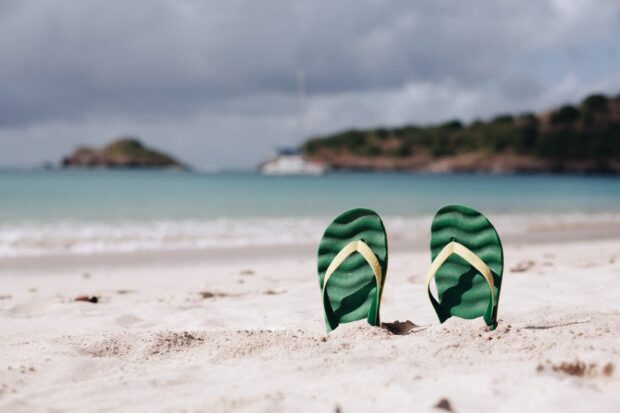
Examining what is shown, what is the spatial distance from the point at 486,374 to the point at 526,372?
0.49 ft

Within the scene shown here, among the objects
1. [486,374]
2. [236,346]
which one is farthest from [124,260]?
[486,374]

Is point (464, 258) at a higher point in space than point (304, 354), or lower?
higher

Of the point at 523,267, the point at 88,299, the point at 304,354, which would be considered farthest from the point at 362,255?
the point at 523,267

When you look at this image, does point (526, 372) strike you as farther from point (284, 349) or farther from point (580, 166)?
point (580, 166)

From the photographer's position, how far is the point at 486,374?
2223 mm

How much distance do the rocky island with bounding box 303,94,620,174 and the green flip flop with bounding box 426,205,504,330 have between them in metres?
65.4

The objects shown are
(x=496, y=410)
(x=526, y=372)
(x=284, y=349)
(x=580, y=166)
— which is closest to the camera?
(x=496, y=410)

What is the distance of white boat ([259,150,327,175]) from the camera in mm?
63353

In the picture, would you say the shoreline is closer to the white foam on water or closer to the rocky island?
the white foam on water

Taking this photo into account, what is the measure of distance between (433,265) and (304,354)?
→ 841 mm

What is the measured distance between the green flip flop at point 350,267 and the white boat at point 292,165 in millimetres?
60062

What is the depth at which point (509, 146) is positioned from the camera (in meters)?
70.3

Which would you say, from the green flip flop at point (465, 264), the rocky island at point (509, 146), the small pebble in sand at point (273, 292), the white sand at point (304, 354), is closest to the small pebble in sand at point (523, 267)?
the white sand at point (304, 354)

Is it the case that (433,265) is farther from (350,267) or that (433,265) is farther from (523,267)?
(523,267)
